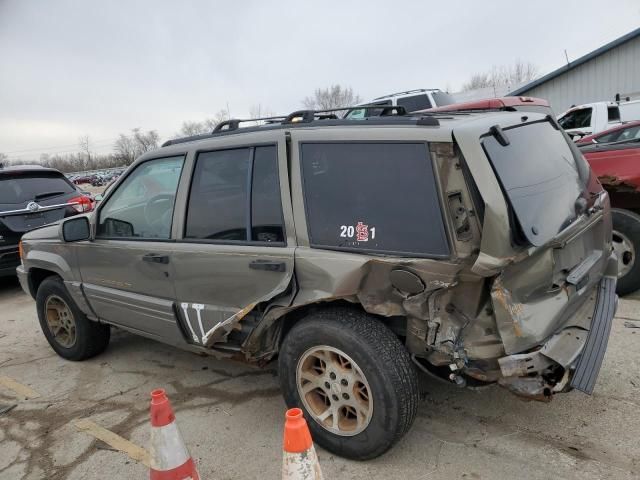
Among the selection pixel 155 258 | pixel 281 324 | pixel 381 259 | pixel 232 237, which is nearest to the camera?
pixel 381 259

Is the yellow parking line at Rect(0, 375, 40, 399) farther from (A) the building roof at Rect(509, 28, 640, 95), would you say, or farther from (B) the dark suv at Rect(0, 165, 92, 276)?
(A) the building roof at Rect(509, 28, 640, 95)

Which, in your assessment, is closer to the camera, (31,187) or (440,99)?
(31,187)

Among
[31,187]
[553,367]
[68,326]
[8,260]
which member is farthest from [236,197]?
[31,187]

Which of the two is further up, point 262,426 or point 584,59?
point 584,59

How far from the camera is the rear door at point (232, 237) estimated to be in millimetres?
2781

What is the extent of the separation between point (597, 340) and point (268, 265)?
177cm

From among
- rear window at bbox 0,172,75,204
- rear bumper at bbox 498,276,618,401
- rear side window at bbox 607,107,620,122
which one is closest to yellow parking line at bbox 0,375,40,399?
rear bumper at bbox 498,276,618,401

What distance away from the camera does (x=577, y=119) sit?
13.7 m

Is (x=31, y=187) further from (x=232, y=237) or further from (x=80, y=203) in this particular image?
(x=232, y=237)

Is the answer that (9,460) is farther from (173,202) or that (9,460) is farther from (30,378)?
(173,202)

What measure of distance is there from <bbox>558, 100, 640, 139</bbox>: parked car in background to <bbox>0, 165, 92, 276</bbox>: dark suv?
12015mm

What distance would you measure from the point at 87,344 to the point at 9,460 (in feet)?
4.47

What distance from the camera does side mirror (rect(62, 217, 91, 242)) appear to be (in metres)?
3.75

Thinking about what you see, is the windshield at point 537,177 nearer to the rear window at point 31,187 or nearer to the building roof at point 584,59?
Answer: the rear window at point 31,187
